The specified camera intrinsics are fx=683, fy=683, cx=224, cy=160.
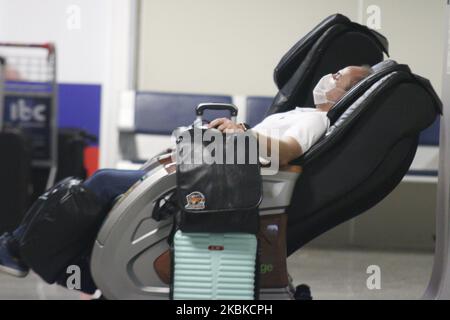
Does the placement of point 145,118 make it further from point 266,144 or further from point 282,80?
point 266,144

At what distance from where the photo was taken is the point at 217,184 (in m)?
1.84

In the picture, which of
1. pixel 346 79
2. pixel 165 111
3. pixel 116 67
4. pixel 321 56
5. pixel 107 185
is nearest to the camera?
pixel 107 185

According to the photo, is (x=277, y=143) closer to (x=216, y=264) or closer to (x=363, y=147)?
(x=363, y=147)

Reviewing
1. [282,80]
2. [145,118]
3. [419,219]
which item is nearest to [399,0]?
[419,219]

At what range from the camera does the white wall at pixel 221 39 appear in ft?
14.5

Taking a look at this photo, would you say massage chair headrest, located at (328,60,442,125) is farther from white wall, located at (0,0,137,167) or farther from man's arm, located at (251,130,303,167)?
white wall, located at (0,0,137,167)

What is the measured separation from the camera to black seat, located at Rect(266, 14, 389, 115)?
2.40m

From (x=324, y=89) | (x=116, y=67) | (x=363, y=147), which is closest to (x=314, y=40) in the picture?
(x=324, y=89)

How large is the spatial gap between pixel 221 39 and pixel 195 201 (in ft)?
9.00

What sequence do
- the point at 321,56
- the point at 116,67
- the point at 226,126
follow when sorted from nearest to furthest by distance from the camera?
the point at 226,126
the point at 321,56
the point at 116,67

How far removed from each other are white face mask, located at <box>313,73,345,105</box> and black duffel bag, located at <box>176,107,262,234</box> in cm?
58

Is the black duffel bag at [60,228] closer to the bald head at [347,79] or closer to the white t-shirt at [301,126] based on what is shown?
the white t-shirt at [301,126]

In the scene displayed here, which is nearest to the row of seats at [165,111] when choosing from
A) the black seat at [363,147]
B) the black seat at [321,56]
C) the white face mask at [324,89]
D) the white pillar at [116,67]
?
the white pillar at [116,67]

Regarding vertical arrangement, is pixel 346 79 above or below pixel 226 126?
above
